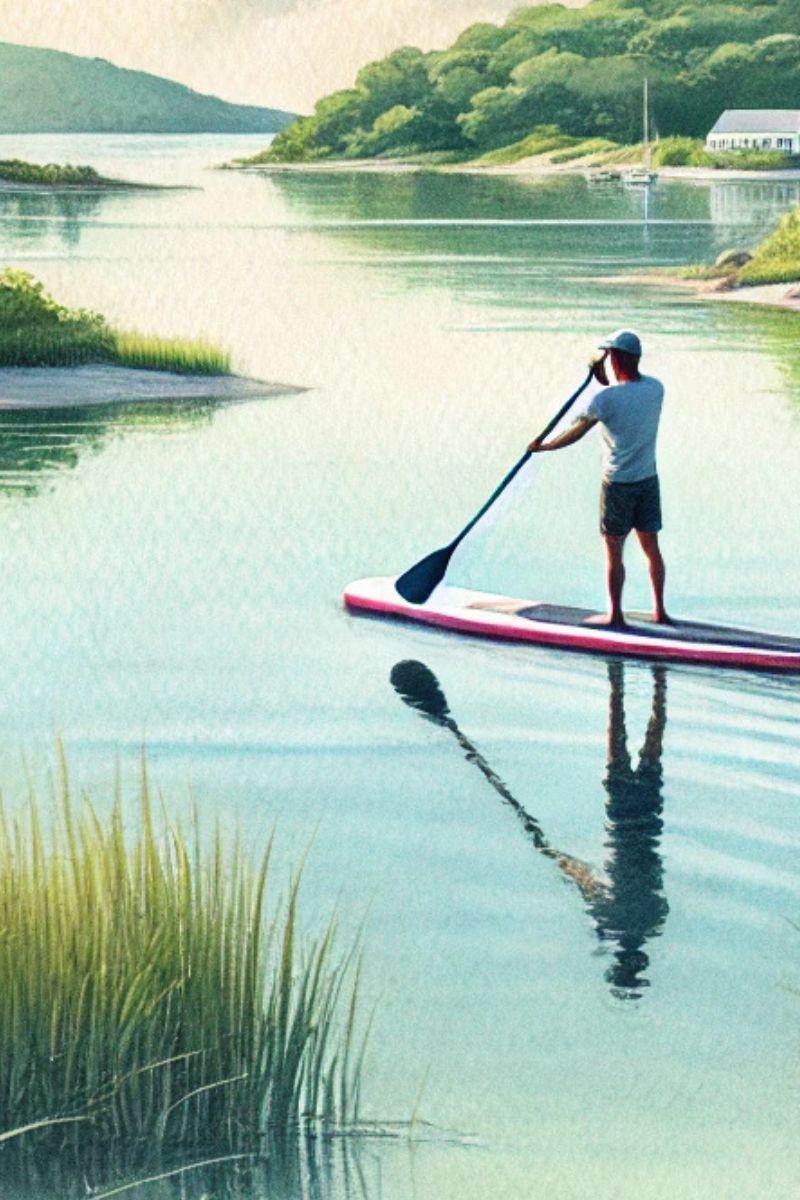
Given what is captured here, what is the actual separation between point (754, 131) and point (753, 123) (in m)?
0.40

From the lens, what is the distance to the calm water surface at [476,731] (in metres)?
5.85

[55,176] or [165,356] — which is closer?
[165,356]

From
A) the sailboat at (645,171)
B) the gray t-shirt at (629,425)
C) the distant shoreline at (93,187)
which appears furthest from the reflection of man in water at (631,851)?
the sailboat at (645,171)

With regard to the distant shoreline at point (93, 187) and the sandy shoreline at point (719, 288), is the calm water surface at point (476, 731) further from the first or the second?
the distant shoreline at point (93, 187)

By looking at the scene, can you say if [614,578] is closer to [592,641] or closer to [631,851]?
[592,641]

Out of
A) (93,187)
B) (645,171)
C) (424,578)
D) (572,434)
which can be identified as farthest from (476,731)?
(645,171)

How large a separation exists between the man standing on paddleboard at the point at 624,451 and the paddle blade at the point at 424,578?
1.06 m

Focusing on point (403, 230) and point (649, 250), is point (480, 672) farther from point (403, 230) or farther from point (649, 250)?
point (403, 230)

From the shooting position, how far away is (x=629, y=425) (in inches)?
411

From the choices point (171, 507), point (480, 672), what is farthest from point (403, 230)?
point (480, 672)

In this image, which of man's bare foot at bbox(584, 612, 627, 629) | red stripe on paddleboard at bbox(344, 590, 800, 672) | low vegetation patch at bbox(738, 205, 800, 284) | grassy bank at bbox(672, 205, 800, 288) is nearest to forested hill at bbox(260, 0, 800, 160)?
grassy bank at bbox(672, 205, 800, 288)

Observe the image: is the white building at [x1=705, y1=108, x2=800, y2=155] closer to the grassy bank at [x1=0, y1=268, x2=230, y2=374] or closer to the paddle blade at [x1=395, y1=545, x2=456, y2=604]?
the grassy bank at [x1=0, y1=268, x2=230, y2=374]

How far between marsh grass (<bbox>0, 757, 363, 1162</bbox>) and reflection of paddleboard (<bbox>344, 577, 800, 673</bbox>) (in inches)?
219

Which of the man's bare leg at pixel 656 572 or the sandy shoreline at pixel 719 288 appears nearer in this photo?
the man's bare leg at pixel 656 572
